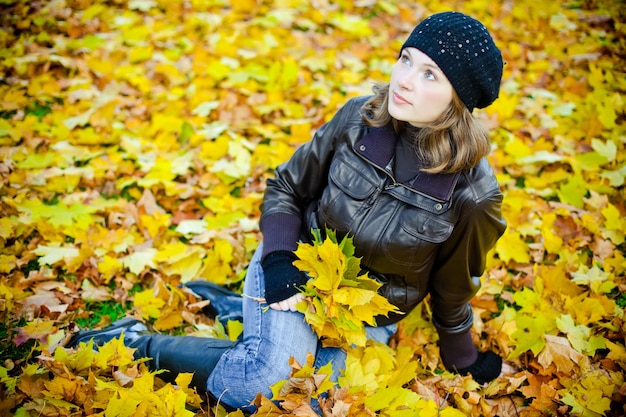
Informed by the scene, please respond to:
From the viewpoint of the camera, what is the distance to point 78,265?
96.0 inches

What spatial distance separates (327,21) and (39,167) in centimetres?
288

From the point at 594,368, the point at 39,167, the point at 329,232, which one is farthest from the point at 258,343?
the point at 39,167

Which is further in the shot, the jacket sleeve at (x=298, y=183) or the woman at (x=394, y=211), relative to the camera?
the jacket sleeve at (x=298, y=183)

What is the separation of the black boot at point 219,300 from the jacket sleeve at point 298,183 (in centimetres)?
48

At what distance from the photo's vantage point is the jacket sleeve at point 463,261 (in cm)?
173

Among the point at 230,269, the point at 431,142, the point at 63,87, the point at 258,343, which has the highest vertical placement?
the point at 431,142

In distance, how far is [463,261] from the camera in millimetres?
1841

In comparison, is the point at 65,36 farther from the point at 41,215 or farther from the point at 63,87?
the point at 41,215

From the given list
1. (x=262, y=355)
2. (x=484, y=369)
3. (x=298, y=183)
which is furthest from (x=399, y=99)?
(x=484, y=369)

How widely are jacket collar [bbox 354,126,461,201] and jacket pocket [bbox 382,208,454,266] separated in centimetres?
9

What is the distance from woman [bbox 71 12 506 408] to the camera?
168cm

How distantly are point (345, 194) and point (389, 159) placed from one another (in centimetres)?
22

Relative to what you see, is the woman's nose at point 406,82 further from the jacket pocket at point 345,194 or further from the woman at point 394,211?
the jacket pocket at point 345,194

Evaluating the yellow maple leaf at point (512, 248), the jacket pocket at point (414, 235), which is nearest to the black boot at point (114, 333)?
the jacket pocket at point (414, 235)
